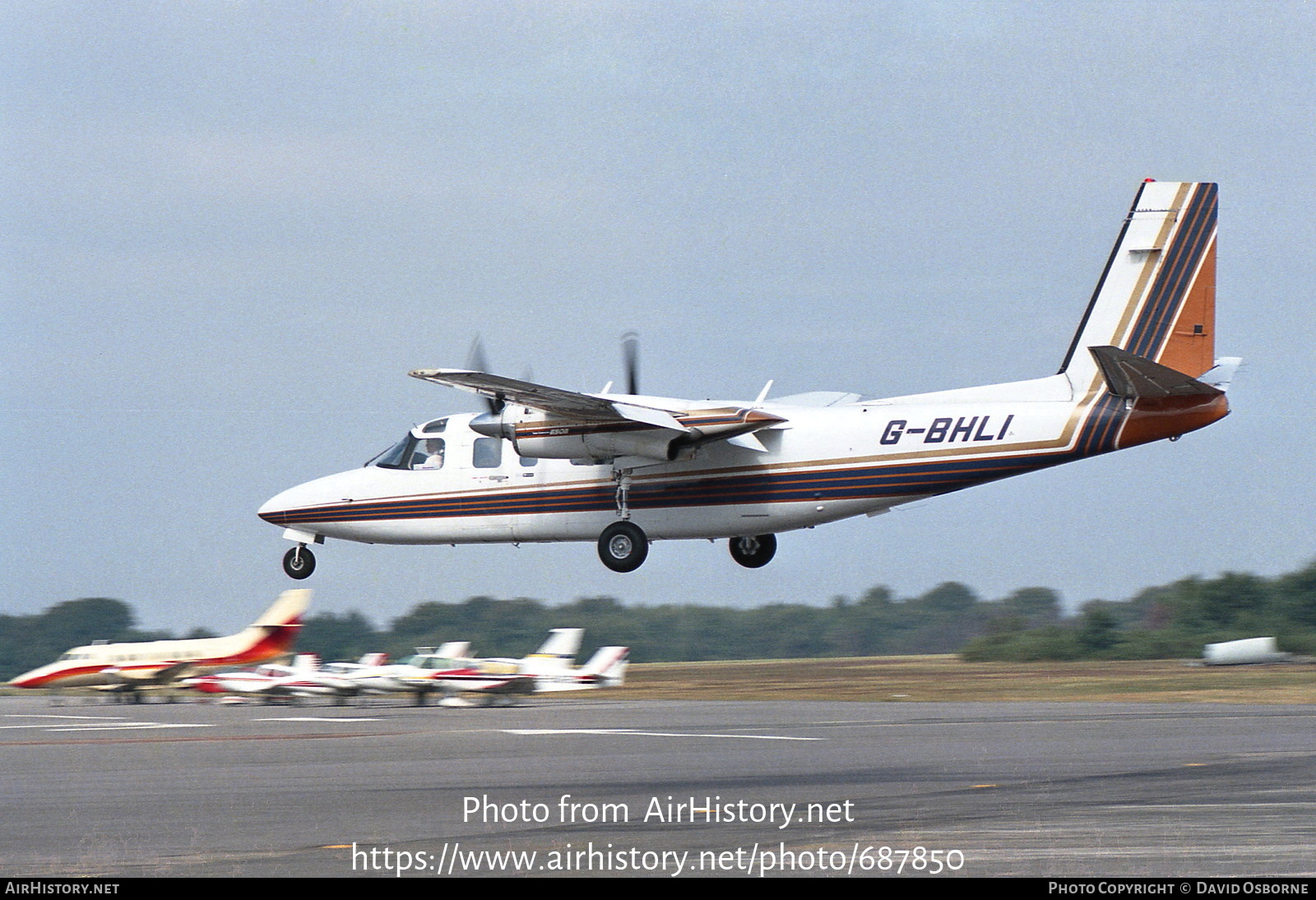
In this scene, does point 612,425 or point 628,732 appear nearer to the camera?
point 628,732

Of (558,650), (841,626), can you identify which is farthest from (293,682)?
(841,626)

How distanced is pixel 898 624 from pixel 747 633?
7.31 meters

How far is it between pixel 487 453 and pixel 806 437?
24.0ft

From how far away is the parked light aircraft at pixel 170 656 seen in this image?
37281mm

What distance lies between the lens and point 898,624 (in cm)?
5997

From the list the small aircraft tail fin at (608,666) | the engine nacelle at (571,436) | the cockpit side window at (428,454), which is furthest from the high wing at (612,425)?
the small aircraft tail fin at (608,666)

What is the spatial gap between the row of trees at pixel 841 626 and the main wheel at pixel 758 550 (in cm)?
1160

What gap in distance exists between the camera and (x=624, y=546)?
32.5 m

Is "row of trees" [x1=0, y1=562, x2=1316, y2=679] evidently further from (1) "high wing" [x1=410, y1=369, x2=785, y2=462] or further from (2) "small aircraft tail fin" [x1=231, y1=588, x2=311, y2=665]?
(1) "high wing" [x1=410, y1=369, x2=785, y2=462]

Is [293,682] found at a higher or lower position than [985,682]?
higher

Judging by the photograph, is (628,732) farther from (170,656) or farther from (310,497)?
(170,656)

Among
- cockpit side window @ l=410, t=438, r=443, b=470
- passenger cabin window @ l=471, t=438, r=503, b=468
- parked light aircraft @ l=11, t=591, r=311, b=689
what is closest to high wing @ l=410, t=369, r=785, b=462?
passenger cabin window @ l=471, t=438, r=503, b=468

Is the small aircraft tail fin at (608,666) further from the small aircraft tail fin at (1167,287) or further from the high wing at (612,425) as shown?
the small aircraft tail fin at (1167,287)

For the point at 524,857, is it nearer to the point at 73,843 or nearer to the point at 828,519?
the point at 73,843
